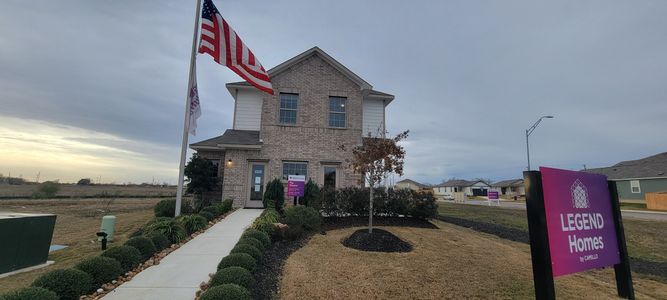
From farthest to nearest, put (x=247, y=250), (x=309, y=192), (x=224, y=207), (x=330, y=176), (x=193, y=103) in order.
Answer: (x=330, y=176) → (x=309, y=192) → (x=224, y=207) → (x=193, y=103) → (x=247, y=250)

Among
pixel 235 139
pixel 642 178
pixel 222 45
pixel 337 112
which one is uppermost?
pixel 222 45

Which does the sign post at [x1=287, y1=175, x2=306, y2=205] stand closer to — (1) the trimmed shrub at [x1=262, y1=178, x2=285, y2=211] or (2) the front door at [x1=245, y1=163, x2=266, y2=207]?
(1) the trimmed shrub at [x1=262, y1=178, x2=285, y2=211]

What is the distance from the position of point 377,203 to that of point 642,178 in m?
42.9

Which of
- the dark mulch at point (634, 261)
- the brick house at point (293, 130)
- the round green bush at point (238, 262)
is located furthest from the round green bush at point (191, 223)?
the dark mulch at point (634, 261)

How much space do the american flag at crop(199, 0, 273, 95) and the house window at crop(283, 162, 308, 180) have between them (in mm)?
5689

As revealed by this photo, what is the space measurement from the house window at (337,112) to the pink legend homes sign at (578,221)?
38.8 feet

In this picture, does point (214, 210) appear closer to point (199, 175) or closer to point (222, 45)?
point (199, 175)

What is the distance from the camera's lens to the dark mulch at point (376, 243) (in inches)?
275

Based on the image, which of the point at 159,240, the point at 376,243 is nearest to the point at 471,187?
the point at 376,243

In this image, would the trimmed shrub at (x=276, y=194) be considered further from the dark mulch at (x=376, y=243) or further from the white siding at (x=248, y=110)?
the dark mulch at (x=376, y=243)

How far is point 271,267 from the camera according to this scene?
5.51 metres

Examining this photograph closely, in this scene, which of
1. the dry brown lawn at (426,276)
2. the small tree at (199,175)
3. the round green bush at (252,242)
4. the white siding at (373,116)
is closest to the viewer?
the dry brown lawn at (426,276)

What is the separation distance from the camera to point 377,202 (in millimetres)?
11328

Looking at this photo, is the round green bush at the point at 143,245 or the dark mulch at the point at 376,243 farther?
the dark mulch at the point at 376,243
